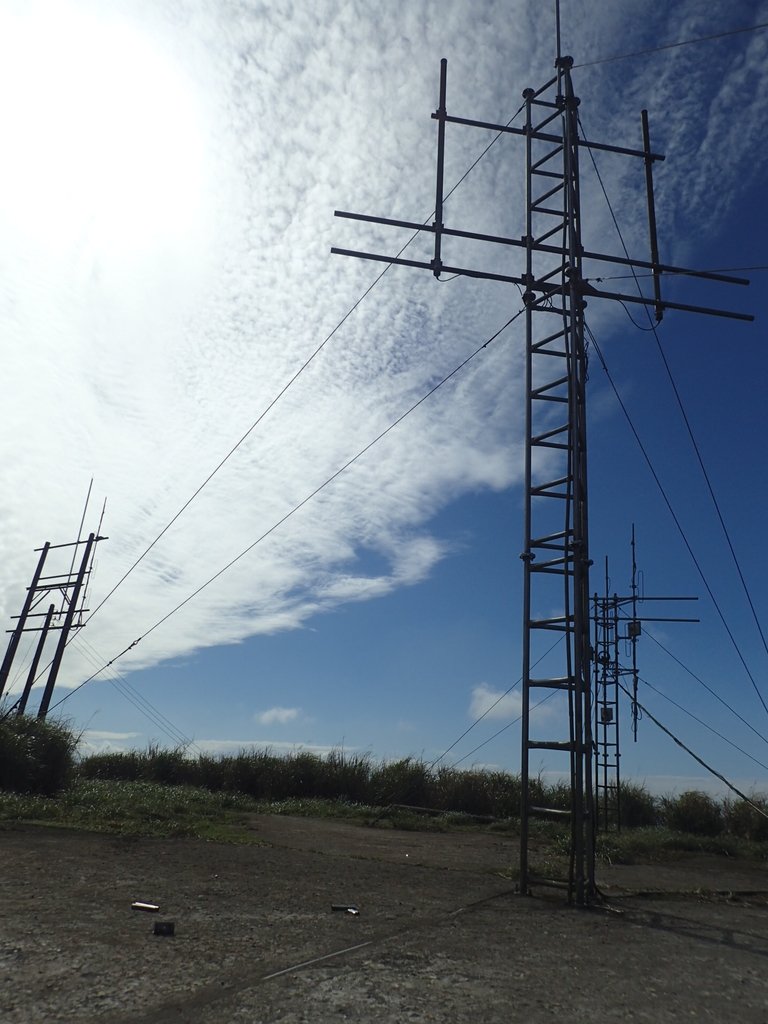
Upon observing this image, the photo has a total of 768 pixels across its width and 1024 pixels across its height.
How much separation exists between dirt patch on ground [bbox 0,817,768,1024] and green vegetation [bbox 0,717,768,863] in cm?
302

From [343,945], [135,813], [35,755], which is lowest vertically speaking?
[343,945]

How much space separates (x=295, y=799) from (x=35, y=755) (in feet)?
22.7

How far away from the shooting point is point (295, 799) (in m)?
20.3

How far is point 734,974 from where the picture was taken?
17.0 ft

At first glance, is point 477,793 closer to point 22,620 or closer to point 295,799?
point 295,799

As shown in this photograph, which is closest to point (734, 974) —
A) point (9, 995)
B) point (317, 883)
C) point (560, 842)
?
point (317, 883)

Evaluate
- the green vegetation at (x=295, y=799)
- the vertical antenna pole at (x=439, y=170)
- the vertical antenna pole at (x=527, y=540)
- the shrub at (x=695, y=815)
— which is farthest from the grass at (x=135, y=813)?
the shrub at (x=695, y=815)

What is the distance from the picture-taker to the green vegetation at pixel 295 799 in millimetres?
12453

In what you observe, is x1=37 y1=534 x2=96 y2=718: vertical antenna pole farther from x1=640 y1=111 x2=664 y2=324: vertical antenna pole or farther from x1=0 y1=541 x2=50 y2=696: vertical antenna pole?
x1=640 y1=111 x2=664 y2=324: vertical antenna pole

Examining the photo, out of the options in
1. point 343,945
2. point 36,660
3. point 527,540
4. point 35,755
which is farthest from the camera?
point 36,660

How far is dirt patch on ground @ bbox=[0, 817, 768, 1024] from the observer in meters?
4.18

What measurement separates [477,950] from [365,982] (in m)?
1.17

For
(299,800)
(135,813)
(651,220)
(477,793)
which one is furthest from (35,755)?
(651,220)

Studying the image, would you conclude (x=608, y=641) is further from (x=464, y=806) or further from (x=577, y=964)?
(x=577, y=964)
